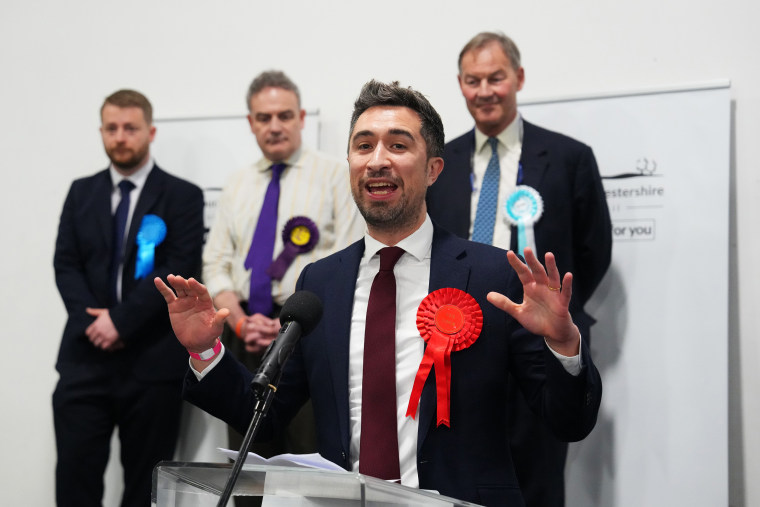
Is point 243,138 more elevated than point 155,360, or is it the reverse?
point 243,138

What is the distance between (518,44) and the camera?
3715 millimetres

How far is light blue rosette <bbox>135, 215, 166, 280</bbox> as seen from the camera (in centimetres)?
367

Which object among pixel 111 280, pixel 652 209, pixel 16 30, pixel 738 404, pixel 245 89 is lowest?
pixel 738 404

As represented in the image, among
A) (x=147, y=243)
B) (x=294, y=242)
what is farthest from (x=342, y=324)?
(x=147, y=243)

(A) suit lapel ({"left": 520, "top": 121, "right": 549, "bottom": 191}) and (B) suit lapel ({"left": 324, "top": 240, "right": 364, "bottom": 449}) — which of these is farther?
(A) suit lapel ({"left": 520, "top": 121, "right": 549, "bottom": 191})

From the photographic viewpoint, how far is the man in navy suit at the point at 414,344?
1.71 meters

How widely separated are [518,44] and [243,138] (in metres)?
1.51

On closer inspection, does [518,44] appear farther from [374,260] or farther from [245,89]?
[374,260]

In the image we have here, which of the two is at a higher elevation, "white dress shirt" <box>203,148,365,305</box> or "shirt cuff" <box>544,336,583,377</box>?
"white dress shirt" <box>203,148,365,305</box>

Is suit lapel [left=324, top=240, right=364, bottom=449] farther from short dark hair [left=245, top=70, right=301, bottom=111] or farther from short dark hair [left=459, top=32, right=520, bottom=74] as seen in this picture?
short dark hair [left=245, top=70, right=301, bottom=111]

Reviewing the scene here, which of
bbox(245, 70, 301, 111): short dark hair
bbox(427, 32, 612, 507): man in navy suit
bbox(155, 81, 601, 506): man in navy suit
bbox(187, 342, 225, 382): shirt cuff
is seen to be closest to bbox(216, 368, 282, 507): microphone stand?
bbox(155, 81, 601, 506): man in navy suit

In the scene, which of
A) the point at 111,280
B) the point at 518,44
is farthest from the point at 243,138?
the point at 518,44

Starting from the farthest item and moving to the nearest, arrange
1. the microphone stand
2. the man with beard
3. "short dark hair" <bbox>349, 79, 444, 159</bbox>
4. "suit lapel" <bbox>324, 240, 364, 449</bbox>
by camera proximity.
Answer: the man with beard < "short dark hair" <bbox>349, 79, 444, 159</bbox> < "suit lapel" <bbox>324, 240, 364, 449</bbox> < the microphone stand

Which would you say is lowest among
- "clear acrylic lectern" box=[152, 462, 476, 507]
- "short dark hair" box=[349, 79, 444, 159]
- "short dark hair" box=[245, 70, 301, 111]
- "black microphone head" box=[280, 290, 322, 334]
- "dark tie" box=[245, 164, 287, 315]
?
"clear acrylic lectern" box=[152, 462, 476, 507]
